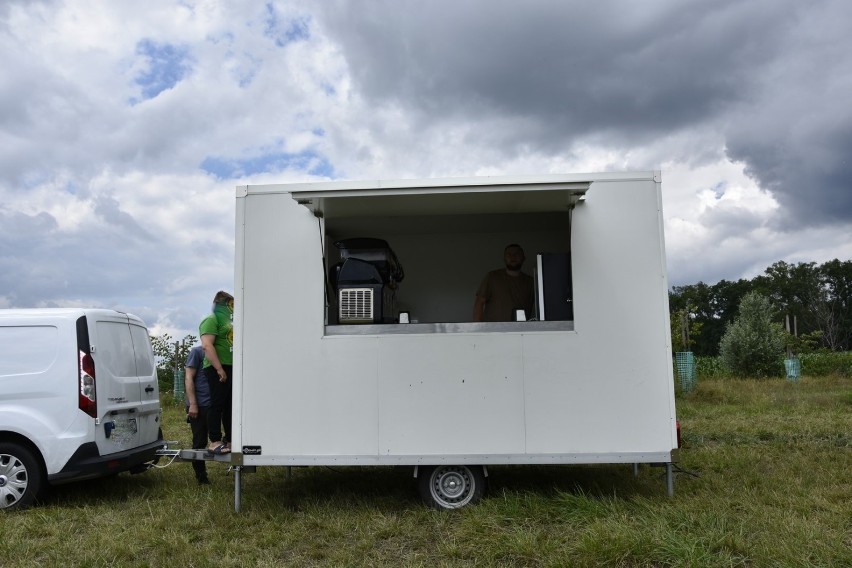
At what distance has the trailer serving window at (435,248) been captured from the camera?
5.06 metres

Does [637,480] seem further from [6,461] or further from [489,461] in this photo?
[6,461]

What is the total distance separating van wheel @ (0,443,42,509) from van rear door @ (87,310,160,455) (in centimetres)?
53

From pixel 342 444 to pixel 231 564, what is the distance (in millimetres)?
1116

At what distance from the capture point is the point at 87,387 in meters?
5.64

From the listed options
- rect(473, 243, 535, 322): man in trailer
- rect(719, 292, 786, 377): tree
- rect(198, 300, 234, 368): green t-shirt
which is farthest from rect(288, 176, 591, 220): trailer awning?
rect(719, 292, 786, 377): tree

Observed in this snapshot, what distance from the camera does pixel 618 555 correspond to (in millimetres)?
3953

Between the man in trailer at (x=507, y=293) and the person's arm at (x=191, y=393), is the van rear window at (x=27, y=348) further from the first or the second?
the man in trailer at (x=507, y=293)

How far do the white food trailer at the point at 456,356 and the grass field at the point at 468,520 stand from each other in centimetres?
39

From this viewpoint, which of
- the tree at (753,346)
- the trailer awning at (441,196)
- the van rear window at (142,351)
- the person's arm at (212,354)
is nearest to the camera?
the trailer awning at (441,196)

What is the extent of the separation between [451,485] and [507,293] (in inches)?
74.5

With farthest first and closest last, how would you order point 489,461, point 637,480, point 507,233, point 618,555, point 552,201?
point 507,233, point 637,480, point 552,201, point 489,461, point 618,555

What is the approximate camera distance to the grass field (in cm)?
413

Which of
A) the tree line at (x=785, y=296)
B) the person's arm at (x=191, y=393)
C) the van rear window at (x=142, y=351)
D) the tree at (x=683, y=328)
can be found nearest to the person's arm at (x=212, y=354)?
the person's arm at (x=191, y=393)

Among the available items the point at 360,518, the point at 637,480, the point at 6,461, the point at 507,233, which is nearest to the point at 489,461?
the point at 360,518
